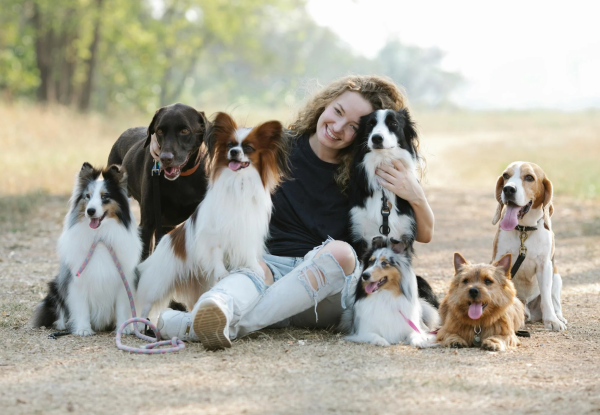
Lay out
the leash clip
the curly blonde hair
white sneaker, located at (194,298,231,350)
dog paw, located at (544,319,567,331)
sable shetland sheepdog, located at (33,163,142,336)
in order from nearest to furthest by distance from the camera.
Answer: white sneaker, located at (194,298,231,350) < sable shetland sheepdog, located at (33,163,142,336) < dog paw, located at (544,319,567,331) < the curly blonde hair < the leash clip

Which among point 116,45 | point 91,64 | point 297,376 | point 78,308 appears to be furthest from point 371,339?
point 116,45

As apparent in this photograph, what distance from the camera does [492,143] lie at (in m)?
29.1

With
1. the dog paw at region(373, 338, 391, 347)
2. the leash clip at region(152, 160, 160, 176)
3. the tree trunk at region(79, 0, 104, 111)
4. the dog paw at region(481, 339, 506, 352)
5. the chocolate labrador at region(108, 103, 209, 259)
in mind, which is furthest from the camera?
the tree trunk at region(79, 0, 104, 111)

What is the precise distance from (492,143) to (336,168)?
25.7 metres

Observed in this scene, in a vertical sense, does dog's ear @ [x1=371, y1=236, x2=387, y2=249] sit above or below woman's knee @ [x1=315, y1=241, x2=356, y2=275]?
above

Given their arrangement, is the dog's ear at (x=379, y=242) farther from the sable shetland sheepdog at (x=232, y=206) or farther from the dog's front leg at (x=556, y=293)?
the dog's front leg at (x=556, y=293)

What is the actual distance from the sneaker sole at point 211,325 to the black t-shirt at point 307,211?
98cm

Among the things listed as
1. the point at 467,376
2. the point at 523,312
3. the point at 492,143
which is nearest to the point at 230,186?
the point at 467,376

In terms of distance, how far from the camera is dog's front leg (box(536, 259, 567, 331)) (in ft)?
15.2

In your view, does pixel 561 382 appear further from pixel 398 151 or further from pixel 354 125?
pixel 354 125

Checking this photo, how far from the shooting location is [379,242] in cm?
424

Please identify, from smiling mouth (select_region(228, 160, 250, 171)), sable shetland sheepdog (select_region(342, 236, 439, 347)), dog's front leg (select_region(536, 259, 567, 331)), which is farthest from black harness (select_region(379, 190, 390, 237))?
dog's front leg (select_region(536, 259, 567, 331))

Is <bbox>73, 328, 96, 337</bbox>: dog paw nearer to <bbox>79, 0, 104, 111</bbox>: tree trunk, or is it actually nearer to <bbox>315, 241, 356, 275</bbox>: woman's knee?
<bbox>315, 241, 356, 275</bbox>: woman's knee

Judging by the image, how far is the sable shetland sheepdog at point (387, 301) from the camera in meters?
4.14
